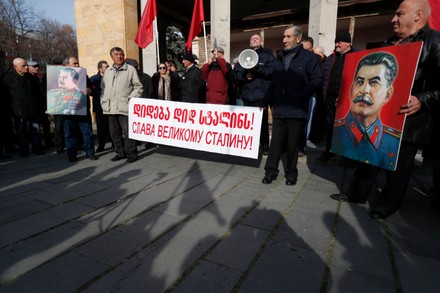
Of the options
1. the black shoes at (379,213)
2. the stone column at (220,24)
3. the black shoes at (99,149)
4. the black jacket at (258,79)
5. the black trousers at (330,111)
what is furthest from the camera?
the stone column at (220,24)

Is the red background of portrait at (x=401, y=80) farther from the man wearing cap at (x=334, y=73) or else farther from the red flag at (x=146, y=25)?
the red flag at (x=146, y=25)

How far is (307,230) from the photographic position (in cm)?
255

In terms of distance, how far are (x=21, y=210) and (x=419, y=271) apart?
373 centimetres

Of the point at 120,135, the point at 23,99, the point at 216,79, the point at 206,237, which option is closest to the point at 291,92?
the point at 206,237

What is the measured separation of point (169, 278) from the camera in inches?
73.3

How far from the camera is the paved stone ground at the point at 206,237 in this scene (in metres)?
1.85

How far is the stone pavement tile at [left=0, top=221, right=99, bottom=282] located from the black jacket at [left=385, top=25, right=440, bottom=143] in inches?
122

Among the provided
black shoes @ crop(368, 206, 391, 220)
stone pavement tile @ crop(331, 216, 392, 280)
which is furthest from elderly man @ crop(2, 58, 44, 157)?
black shoes @ crop(368, 206, 391, 220)

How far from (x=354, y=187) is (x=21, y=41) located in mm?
36495

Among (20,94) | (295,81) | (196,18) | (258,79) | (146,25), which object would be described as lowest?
(20,94)

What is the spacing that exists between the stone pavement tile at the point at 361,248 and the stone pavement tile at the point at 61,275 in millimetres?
1783

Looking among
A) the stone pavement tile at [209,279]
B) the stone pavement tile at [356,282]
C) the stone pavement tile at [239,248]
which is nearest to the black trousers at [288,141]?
the stone pavement tile at [239,248]

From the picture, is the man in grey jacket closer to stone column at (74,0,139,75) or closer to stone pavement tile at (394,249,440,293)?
stone pavement tile at (394,249,440,293)

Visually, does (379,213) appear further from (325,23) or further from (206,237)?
(325,23)
